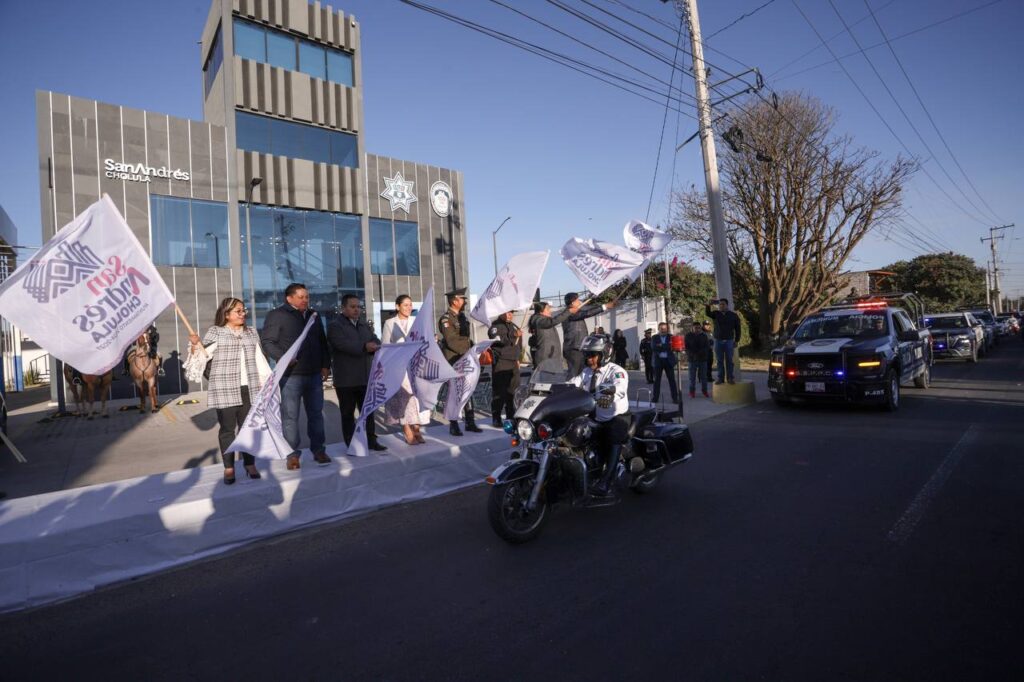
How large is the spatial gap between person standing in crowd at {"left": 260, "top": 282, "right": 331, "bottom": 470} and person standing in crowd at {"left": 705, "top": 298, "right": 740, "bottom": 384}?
882cm

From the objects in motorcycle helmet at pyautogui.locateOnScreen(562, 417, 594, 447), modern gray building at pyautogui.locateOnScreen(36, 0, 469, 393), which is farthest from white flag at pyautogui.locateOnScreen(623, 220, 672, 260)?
modern gray building at pyautogui.locateOnScreen(36, 0, 469, 393)

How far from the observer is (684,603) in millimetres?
3508

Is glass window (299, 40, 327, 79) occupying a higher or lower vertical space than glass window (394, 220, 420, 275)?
higher

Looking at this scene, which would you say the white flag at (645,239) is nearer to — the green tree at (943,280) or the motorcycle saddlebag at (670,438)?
the motorcycle saddlebag at (670,438)

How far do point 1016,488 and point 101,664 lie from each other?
7356 millimetres

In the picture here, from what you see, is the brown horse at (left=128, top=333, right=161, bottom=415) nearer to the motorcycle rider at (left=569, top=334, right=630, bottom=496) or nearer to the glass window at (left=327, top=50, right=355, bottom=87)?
the motorcycle rider at (left=569, top=334, right=630, bottom=496)

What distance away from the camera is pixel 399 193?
26.1 metres

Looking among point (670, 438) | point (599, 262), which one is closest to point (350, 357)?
point (670, 438)

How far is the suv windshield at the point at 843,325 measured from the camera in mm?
11234

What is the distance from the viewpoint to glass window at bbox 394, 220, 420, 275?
85.4 ft

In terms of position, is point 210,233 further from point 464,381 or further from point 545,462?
point 545,462

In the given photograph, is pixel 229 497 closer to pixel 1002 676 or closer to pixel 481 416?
pixel 1002 676

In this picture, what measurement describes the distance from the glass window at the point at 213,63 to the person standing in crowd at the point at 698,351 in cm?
2031

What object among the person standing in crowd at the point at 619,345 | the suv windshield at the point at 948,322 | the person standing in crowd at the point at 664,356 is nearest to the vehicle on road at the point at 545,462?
the person standing in crowd at the point at 664,356
